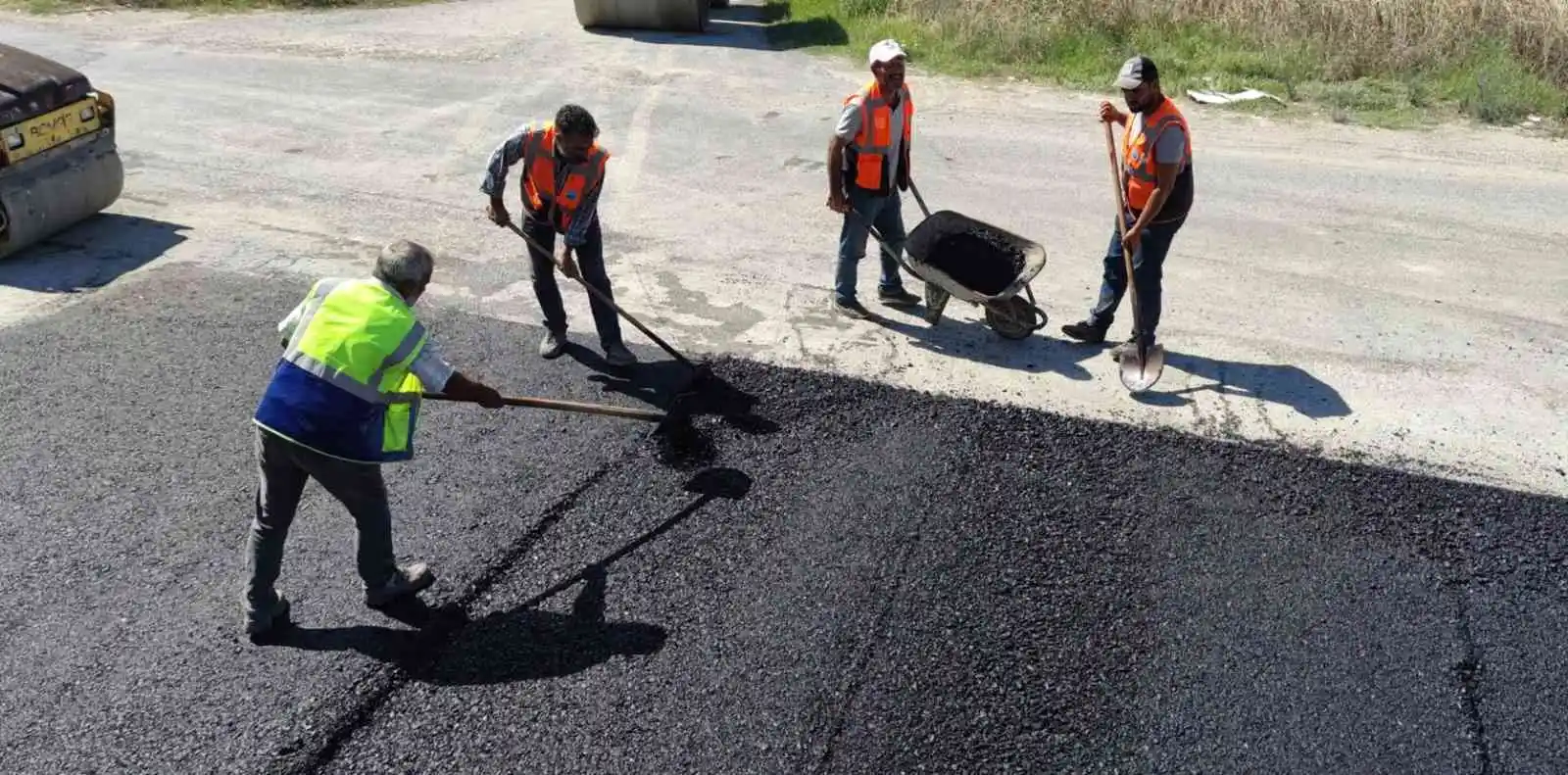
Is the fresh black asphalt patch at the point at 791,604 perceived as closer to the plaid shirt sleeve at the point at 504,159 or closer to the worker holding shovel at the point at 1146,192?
the worker holding shovel at the point at 1146,192

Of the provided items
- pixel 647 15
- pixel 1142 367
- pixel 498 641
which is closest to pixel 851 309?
pixel 1142 367

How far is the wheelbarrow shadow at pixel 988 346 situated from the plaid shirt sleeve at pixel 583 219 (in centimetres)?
182

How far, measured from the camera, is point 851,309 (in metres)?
7.00

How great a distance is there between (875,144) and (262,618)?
3.87 metres

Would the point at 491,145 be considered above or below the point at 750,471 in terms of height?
above

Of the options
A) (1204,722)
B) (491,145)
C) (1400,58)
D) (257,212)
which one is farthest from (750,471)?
(1400,58)

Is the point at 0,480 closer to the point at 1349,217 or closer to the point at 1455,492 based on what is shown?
the point at 1455,492

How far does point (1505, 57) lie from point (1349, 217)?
4.03m

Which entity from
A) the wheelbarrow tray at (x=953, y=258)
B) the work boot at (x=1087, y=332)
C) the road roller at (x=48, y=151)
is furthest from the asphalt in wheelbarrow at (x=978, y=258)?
the road roller at (x=48, y=151)

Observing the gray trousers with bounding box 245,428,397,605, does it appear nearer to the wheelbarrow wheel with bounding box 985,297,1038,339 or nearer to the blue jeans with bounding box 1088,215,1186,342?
the wheelbarrow wheel with bounding box 985,297,1038,339

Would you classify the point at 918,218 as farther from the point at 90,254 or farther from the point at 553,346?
the point at 90,254

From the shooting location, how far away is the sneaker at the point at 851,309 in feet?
22.8

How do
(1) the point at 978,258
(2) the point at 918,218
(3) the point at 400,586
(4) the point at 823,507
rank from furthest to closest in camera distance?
(2) the point at 918,218 → (1) the point at 978,258 → (4) the point at 823,507 → (3) the point at 400,586

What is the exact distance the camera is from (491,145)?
9.94m
